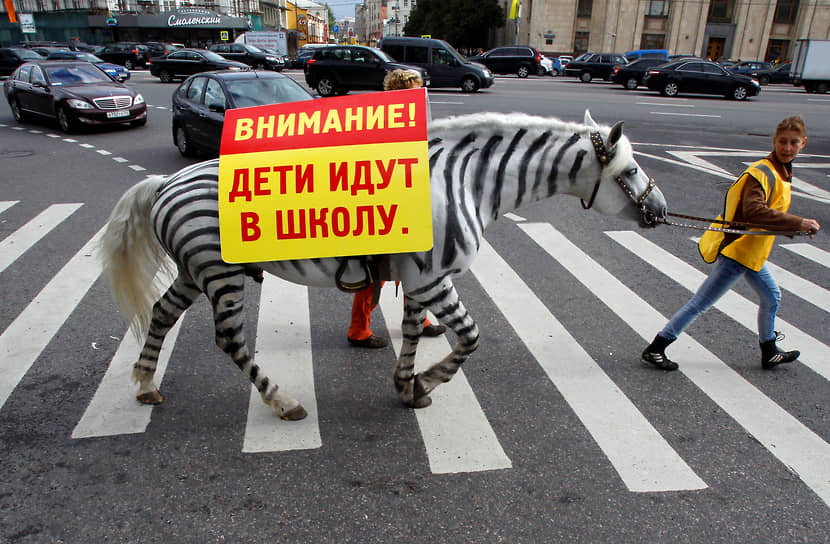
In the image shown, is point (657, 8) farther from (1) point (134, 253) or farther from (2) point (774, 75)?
(1) point (134, 253)

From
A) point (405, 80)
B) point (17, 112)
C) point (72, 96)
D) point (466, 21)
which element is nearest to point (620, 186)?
point (405, 80)

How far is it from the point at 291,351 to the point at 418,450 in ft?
5.39

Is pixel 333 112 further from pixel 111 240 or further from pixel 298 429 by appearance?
pixel 298 429

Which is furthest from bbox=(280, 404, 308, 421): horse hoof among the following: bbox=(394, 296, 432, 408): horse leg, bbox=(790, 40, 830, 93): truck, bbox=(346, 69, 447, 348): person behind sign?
bbox=(790, 40, 830, 93): truck

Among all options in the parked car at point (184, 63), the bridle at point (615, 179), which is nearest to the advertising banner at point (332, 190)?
the bridle at point (615, 179)

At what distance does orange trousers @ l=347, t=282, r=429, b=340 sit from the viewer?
4.69 meters

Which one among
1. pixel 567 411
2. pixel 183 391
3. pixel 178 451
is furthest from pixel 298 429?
pixel 567 411

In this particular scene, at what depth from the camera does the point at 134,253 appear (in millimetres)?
3744

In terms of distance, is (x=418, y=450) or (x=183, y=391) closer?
(x=418, y=450)

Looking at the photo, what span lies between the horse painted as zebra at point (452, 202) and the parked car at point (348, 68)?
1960 cm

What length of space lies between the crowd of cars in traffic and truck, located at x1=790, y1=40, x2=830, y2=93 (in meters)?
6.54

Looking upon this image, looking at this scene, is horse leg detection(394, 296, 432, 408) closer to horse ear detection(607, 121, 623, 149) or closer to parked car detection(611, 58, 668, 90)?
horse ear detection(607, 121, 623, 149)

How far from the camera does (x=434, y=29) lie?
67.4m

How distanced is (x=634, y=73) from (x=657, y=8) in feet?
97.7
